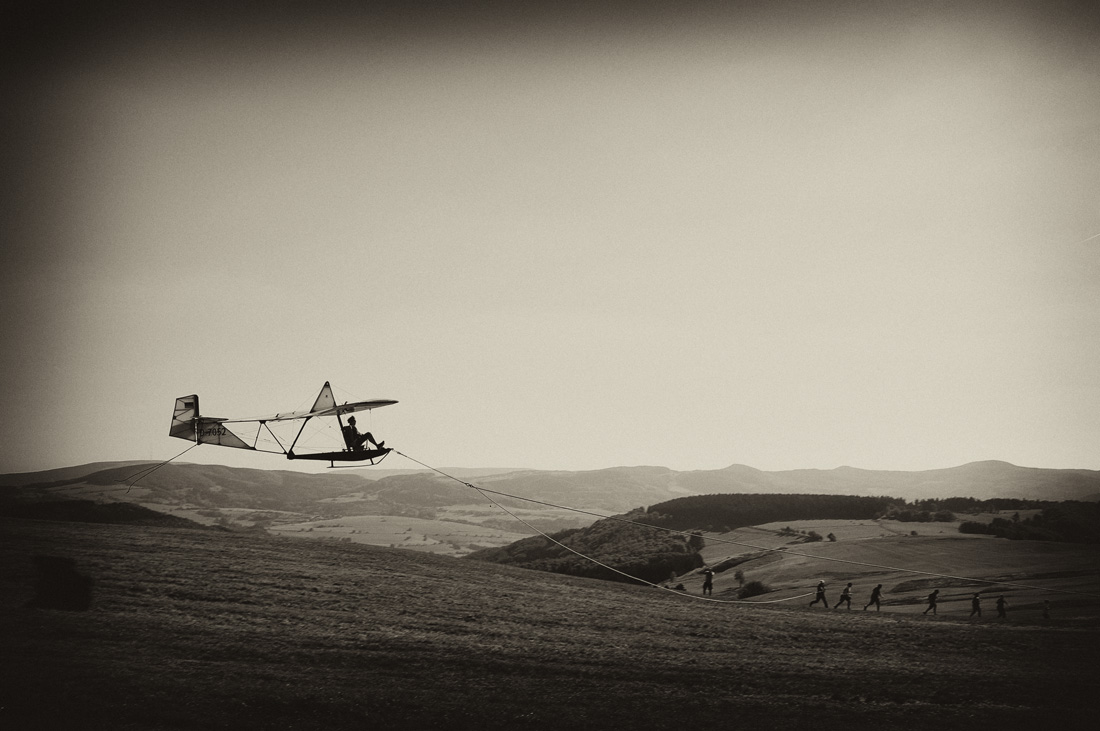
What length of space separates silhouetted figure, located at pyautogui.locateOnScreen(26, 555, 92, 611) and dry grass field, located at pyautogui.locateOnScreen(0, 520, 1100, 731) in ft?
2.23

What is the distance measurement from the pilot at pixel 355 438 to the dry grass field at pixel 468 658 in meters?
7.56

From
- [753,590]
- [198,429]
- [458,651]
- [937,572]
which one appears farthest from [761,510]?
[198,429]

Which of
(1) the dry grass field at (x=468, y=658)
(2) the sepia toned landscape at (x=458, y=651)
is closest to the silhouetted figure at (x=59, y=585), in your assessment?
(2) the sepia toned landscape at (x=458, y=651)

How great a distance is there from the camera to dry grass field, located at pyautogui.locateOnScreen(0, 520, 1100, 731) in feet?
53.3

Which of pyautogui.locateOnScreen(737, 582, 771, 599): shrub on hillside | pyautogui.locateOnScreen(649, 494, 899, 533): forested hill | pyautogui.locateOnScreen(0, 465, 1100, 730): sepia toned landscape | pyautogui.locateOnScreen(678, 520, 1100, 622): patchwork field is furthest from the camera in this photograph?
pyautogui.locateOnScreen(649, 494, 899, 533): forested hill

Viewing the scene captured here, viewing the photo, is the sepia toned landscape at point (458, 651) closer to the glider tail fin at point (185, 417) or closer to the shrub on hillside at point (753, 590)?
the glider tail fin at point (185, 417)

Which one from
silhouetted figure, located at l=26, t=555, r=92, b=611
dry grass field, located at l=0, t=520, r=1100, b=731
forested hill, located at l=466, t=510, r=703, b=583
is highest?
silhouetted figure, located at l=26, t=555, r=92, b=611

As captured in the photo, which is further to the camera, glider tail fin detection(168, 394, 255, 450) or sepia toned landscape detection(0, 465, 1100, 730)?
glider tail fin detection(168, 394, 255, 450)

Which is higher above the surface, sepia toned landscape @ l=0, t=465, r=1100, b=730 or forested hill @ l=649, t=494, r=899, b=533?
sepia toned landscape @ l=0, t=465, r=1100, b=730

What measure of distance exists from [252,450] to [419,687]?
360 inches

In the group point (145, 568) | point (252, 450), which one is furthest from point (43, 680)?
point (145, 568)

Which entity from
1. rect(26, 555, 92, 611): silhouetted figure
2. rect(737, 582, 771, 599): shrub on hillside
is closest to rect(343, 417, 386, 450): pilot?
rect(26, 555, 92, 611): silhouetted figure

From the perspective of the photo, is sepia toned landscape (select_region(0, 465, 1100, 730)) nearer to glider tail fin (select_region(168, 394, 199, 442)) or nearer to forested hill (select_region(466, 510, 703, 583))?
glider tail fin (select_region(168, 394, 199, 442))

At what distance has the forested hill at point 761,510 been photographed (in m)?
121
